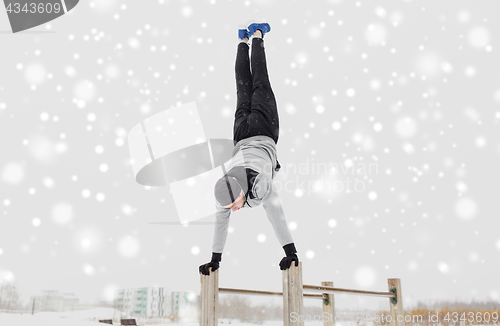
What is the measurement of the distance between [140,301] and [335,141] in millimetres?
2531

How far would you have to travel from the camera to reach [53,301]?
3293 mm

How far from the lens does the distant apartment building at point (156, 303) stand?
2998mm

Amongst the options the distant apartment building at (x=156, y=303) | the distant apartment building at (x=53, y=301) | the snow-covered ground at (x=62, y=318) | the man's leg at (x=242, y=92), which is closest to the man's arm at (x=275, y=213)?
the man's leg at (x=242, y=92)

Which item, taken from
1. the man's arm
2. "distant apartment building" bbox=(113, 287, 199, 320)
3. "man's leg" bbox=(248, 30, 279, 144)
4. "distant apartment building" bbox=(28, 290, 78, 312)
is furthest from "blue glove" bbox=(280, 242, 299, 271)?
"distant apartment building" bbox=(28, 290, 78, 312)

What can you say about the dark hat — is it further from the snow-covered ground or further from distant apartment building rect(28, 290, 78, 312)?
distant apartment building rect(28, 290, 78, 312)

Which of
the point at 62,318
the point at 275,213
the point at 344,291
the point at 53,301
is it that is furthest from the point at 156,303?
the point at 275,213

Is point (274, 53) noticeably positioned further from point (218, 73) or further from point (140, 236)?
point (140, 236)

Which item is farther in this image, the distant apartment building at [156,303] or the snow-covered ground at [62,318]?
the distant apartment building at [156,303]

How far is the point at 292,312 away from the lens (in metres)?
1.32

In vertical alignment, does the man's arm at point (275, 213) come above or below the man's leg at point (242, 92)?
below

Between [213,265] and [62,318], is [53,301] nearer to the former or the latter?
[62,318]

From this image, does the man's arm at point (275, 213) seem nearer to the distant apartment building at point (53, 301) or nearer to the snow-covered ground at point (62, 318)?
the snow-covered ground at point (62, 318)

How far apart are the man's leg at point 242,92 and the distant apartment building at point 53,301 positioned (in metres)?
2.56

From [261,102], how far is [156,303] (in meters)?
2.18
